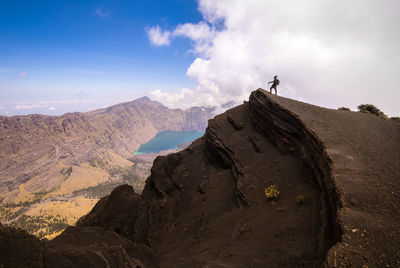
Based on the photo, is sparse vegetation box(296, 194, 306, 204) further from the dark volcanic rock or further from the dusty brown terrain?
the dark volcanic rock

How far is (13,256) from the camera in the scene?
8711mm

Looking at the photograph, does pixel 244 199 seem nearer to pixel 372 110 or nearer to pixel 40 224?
pixel 372 110

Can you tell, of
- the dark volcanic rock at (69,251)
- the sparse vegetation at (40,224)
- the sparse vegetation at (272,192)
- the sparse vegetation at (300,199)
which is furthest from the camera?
the sparse vegetation at (40,224)

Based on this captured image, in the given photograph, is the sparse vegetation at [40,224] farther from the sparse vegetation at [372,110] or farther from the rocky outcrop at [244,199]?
the sparse vegetation at [372,110]

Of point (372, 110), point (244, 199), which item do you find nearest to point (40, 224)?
point (244, 199)

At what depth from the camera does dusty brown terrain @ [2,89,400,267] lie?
10.6 meters

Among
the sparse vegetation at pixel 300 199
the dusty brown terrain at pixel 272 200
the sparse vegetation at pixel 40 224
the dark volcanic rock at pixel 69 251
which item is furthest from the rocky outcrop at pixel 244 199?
the sparse vegetation at pixel 40 224

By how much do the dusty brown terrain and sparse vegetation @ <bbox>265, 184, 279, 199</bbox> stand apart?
1.44 ft

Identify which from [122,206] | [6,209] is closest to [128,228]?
[122,206]

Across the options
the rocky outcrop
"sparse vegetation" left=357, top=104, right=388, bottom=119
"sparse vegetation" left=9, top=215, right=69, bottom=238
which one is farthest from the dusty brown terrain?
"sparse vegetation" left=9, top=215, right=69, bottom=238

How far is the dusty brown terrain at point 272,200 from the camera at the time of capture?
10617mm

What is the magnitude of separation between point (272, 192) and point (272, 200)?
28.1 inches

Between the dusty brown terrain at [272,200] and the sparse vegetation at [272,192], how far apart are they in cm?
44

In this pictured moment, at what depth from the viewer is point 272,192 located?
684 inches
